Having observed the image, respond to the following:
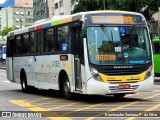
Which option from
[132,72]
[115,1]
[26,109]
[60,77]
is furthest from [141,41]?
[115,1]

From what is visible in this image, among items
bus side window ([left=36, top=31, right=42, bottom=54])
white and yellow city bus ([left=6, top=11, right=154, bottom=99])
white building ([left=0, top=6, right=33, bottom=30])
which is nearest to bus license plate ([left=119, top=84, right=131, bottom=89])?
white and yellow city bus ([left=6, top=11, right=154, bottom=99])

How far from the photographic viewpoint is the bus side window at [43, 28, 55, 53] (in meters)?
16.8

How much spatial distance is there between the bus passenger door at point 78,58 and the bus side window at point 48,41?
A: 1.84m

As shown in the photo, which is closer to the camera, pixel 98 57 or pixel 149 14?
pixel 98 57

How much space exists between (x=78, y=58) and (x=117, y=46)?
51.5 inches

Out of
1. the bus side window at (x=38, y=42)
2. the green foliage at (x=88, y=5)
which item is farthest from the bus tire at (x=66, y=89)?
the green foliage at (x=88, y=5)

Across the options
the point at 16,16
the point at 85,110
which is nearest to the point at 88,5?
the point at 85,110

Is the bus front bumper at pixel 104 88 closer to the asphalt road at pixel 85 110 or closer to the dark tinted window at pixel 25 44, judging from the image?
the asphalt road at pixel 85 110

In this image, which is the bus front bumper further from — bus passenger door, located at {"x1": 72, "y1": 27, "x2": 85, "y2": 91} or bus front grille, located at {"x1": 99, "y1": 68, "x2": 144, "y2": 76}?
bus passenger door, located at {"x1": 72, "y1": 27, "x2": 85, "y2": 91}

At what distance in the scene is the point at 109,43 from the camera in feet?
46.9

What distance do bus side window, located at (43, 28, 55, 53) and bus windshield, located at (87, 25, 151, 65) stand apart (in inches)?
110

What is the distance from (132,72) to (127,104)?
3.69 feet

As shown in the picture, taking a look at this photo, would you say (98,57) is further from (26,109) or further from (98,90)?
(26,109)

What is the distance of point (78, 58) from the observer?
14703 millimetres
